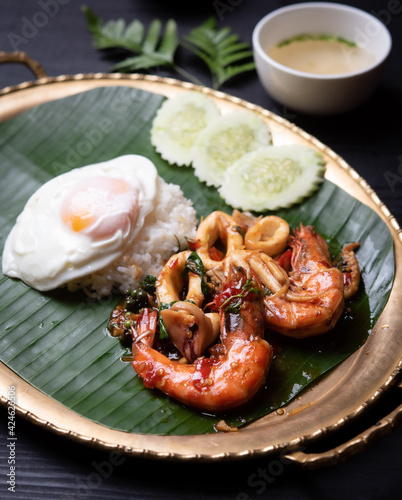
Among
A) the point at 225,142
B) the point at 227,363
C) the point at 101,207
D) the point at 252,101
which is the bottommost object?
the point at 252,101

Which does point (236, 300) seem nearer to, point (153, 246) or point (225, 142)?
point (153, 246)

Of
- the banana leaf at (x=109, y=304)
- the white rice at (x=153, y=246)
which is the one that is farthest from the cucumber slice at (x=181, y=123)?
the white rice at (x=153, y=246)

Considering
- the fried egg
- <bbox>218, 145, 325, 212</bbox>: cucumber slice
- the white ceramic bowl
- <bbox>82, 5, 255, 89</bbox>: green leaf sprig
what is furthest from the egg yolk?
<bbox>82, 5, 255, 89</bbox>: green leaf sprig

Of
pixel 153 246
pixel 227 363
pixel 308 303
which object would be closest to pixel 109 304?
pixel 153 246

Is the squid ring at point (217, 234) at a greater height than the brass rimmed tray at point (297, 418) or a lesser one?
greater

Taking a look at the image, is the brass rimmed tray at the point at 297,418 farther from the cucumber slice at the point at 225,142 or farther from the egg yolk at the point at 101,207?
the cucumber slice at the point at 225,142
